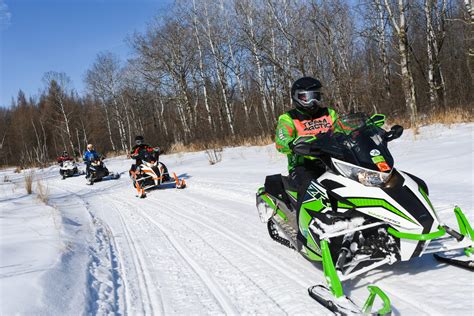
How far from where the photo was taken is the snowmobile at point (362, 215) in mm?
2736

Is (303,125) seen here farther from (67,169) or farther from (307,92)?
(67,169)

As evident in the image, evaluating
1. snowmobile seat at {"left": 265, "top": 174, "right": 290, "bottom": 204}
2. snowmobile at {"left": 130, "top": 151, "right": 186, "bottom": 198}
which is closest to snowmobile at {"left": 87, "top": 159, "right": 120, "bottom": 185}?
snowmobile at {"left": 130, "top": 151, "right": 186, "bottom": 198}

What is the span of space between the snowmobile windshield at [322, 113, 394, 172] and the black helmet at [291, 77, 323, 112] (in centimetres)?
78

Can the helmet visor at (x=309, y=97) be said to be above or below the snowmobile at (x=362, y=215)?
above

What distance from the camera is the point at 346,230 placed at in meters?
2.87

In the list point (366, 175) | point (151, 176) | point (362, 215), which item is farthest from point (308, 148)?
point (151, 176)

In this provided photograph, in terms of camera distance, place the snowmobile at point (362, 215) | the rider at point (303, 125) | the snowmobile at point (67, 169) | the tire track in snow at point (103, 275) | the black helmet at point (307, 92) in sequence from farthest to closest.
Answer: the snowmobile at point (67, 169) < the black helmet at point (307, 92) < the rider at point (303, 125) < the tire track in snow at point (103, 275) < the snowmobile at point (362, 215)

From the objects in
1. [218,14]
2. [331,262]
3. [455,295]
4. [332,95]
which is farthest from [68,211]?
[218,14]

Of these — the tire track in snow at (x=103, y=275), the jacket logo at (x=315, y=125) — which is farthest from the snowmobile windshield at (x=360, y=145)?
the tire track in snow at (x=103, y=275)

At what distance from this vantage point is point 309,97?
13.5 ft

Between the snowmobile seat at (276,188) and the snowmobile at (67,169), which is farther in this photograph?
the snowmobile at (67,169)

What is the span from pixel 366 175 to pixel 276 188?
1649 mm

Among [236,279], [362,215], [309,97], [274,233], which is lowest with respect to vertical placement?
[236,279]

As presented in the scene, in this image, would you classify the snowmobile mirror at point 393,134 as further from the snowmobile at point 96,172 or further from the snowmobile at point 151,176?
the snowmobile at point 96,172
